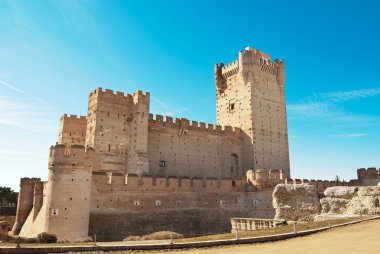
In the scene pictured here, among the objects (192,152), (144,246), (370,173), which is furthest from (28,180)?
(370,173)

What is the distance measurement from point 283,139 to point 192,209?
17761 millimetres

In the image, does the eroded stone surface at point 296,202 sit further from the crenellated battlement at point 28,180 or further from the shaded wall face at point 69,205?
the crenellated battlement at point 28,180

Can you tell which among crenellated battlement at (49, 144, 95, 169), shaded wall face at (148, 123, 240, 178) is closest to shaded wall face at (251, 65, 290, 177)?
shaded wall face at (148, 123, 240, 178)

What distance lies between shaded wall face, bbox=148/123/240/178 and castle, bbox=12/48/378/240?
9 cm

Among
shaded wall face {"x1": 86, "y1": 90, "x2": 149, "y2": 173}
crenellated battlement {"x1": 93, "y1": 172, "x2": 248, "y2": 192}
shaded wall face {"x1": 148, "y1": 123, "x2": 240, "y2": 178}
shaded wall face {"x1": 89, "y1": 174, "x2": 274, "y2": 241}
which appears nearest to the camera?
shaded wall face {"x1": 89, "y1": 174, "x2": 274, "y2": 241}

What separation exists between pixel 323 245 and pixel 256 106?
90.0ft

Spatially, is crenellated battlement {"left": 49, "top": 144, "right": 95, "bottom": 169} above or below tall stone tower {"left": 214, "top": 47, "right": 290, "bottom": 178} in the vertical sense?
below

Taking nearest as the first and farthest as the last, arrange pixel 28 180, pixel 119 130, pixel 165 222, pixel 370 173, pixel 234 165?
pixel 165 222
pixel 28 180
pixel 119 130
pixel 370 173
pixel 234 165

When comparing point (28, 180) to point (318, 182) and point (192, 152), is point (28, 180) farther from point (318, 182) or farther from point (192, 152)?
point (318, 182)

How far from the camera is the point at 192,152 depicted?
33250 millimetres

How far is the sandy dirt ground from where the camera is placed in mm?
10000

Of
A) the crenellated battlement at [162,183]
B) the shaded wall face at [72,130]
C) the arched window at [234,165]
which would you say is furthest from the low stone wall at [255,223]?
the shaded wall face at [72,130]

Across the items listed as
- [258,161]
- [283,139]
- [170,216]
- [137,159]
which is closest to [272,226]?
[170,216]

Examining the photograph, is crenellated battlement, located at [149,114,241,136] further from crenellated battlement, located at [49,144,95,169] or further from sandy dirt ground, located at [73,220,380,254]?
sandy dirt ground, located at [73,220,380,254]
